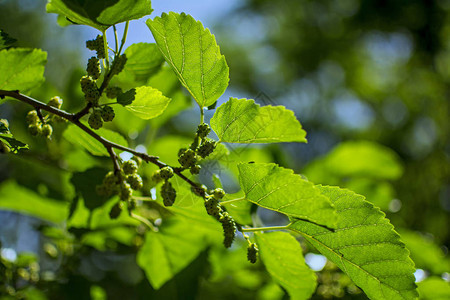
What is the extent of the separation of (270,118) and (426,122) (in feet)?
13.6

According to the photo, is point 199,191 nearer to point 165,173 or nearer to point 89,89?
point 165,173

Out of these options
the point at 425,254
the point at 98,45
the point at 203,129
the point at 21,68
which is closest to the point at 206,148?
the point at 203,129

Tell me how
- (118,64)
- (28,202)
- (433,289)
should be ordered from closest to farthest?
(118,64), (433,289), (28,202)

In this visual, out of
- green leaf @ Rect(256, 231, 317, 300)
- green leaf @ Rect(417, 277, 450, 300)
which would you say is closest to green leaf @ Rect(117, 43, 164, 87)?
green leaf @ Rect(256, 231, 317, 300)

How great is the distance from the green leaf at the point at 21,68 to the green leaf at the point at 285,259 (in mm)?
500

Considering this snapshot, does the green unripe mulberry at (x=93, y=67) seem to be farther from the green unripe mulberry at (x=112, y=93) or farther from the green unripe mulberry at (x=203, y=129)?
the green unripe mulberry at (x=203, y=129)

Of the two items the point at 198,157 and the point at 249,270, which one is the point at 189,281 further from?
the point at 198,157

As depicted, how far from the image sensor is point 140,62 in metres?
0.69

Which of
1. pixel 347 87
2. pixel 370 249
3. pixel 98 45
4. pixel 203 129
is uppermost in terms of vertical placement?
pixel 98 45

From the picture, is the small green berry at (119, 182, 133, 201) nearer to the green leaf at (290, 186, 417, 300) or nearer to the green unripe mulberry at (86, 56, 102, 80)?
the green unripe mulberry at (86, 56, 102, 80)

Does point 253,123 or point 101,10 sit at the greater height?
point 101,10

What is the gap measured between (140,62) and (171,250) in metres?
0.49

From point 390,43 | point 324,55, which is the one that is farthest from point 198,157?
point 324,55

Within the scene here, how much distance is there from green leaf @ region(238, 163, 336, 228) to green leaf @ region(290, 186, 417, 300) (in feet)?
0.18
